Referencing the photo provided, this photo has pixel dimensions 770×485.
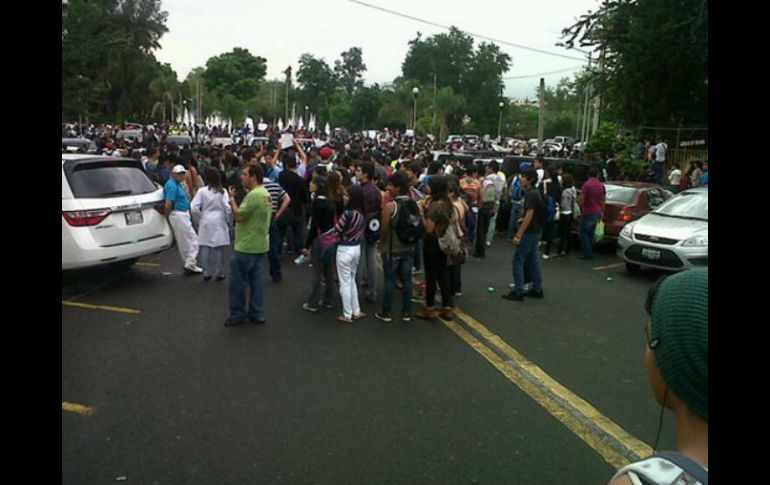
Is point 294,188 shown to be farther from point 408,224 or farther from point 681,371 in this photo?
point 681,371

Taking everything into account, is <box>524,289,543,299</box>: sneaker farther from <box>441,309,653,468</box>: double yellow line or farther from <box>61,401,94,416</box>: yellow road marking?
<box>61,401,94,416</box>: yellow road marking

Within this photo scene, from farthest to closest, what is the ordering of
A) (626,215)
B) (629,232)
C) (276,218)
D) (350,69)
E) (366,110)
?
(350,69)
(366,110)
(626,215)
(629,232)
(276,218)

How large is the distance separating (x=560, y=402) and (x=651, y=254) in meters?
6.14

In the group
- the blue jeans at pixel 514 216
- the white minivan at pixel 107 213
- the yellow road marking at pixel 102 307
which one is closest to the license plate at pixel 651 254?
the blue jeans at pixel 514 216

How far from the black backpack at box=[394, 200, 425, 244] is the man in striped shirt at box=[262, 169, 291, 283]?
2.70 m

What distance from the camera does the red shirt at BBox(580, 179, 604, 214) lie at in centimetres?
1199

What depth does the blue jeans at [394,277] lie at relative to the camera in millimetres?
7820

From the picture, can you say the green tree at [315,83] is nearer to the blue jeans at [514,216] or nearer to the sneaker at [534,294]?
the blue jeans at [514,216]

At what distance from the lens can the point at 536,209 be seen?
864 centimetres

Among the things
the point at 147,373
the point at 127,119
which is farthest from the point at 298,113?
the point at 147,373

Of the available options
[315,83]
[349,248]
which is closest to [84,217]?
[349,248]

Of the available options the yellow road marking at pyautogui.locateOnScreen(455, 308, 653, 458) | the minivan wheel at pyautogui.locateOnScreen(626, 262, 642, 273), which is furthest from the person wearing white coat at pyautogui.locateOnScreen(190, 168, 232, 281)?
the minivan wheel at pyautogui.locateOnScreen(626, 262, 642, 273)
